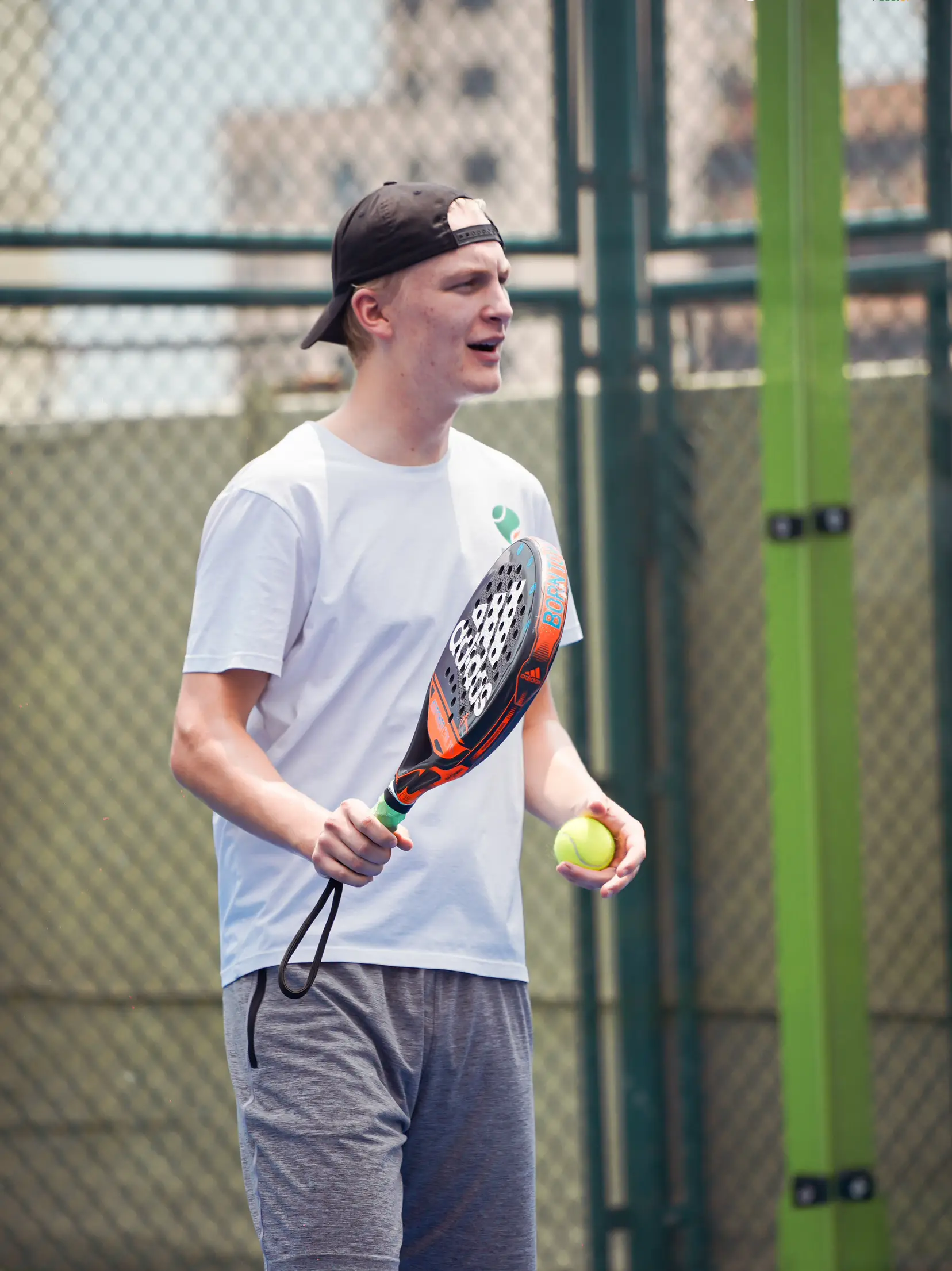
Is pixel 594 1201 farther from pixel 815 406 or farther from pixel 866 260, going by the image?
pixel 866 260

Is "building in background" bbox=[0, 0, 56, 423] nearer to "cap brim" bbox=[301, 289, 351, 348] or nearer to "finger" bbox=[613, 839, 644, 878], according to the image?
"cap brim" bbox=[301, 289, 351, 348]

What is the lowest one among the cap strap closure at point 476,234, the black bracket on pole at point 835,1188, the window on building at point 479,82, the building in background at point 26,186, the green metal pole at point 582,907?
the black bracket on pole at point 835,1188

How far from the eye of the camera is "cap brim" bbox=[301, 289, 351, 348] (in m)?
2.25

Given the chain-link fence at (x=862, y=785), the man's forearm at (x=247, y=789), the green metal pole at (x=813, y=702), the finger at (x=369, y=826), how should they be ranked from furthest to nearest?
the chain-link fence at (x=862, y=785) → the green metal pole at (x=813, y=702) → the man's forearm at (x=247, y=789) → the finger at (x=369, y=826)

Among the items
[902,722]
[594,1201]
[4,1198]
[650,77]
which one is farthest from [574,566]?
[4,1198]

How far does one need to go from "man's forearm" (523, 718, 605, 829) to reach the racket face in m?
0.33

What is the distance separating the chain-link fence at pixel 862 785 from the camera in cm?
360

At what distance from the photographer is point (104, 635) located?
377cm

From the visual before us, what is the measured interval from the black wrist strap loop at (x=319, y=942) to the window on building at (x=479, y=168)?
2709 millimetres

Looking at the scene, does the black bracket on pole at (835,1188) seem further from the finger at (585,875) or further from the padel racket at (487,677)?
the padel racket at (487,677)

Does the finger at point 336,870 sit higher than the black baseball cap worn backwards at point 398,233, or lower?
lower

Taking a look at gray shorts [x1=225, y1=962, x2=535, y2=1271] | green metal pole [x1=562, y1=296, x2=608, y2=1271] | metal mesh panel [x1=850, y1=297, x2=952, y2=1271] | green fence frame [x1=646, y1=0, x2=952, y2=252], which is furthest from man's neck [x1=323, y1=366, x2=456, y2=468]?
metal mesh panel [x1=850, y1=297, x2=952, y2=1271]

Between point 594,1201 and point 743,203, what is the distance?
2313 mm

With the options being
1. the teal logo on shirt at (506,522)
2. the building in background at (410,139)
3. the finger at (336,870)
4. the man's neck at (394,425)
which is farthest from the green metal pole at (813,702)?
the finger at (336,870)
